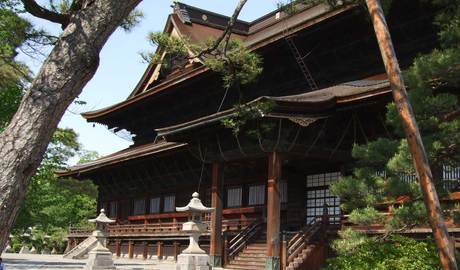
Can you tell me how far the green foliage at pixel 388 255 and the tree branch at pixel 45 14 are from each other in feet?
20.8

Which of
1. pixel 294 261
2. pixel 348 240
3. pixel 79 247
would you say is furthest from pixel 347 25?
pixel 79 247

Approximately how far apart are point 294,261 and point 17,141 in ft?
38.1

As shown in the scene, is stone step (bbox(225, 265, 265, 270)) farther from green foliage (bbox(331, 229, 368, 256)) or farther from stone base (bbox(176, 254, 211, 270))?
green foliage (bbox(331, 229, 368, 256))

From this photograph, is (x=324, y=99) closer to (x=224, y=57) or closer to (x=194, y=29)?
(x=224, y=57)

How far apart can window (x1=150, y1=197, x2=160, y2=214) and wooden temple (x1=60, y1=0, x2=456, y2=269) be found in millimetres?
49

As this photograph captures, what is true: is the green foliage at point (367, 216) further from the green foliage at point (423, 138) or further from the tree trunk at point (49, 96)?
the tree trunk at point (49, 96)

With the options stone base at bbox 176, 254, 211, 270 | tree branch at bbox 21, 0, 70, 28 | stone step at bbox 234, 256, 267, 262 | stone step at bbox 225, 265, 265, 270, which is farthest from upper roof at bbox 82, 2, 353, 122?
tree branch at bbox 21, 0, 70, 28

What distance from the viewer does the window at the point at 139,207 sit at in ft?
92.4

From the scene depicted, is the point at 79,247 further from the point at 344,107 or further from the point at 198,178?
the point at 344,107

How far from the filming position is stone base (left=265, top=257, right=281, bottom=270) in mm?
14689

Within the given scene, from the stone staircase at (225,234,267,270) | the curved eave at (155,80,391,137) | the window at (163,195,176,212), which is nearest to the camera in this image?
the curved eave at (155,80,391,137)

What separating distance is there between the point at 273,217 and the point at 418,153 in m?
8.05

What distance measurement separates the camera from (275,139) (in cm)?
1541

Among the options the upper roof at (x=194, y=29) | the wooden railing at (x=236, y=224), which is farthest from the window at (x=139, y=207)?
the wooden railing at (x=236, y=224)
